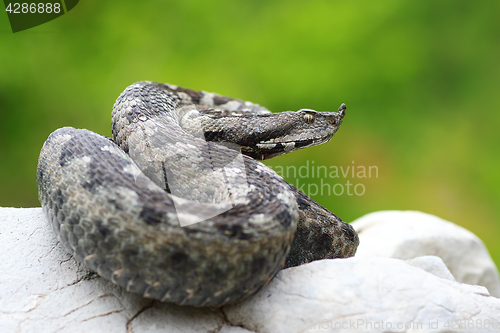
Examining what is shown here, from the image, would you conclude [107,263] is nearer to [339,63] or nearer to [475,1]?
[339,63]

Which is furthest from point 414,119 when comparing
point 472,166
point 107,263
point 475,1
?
point 107,263

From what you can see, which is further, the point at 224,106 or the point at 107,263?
the point at 224,106

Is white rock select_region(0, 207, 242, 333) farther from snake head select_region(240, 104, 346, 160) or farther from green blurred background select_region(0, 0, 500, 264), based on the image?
green blurred background select_region(0, 0, 500, 264)

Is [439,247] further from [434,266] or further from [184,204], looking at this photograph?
[184,204]

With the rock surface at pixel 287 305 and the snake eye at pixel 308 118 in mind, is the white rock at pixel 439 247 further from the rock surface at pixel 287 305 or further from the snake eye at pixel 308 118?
the rock surface at pixel 287 305

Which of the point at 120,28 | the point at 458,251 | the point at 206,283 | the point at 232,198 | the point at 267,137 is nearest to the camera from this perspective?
the point at 206,283
